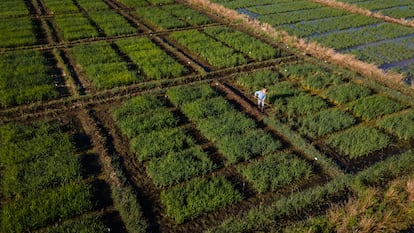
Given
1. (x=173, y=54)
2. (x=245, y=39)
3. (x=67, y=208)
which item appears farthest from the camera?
(x=245, y=39)

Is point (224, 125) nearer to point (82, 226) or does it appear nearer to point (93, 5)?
point (82, 226)

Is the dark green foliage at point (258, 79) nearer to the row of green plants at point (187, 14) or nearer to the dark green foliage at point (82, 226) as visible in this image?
the row of green plants at point (187, 14)

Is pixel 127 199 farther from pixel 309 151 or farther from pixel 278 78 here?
pixel 278 78

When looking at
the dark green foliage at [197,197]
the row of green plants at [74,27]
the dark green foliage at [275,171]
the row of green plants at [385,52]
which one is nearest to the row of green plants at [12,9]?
the row of green plants at [74,27]

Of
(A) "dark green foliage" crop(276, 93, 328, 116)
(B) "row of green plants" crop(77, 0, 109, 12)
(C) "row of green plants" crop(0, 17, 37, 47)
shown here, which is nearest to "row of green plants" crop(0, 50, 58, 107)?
(C) "row of green plants" crop(0, 17, 37, 47)

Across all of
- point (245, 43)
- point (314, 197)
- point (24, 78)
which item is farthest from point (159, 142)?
point (245, 43)

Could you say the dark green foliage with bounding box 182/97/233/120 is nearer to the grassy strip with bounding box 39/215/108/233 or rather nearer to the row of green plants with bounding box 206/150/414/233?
the row of green plants with bounding box 206/150/414/233

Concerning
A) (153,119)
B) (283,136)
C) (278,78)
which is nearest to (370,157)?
(283,136)
